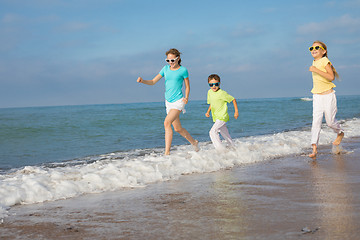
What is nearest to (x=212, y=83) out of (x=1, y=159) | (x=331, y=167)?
(x=331, y=167)

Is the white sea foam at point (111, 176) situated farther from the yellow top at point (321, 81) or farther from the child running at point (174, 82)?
the yellow top at point (321, 81)

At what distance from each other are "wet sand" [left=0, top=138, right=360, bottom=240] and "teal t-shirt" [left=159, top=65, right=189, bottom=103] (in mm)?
2486

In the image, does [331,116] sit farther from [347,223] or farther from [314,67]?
[347,223]

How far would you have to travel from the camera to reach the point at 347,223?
2.86 meters

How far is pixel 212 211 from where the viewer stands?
11.2 feet

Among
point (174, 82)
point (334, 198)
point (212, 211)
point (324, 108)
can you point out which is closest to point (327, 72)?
point (324, 108)

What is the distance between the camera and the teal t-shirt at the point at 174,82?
7.29m

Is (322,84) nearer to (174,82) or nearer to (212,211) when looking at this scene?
(174,82)

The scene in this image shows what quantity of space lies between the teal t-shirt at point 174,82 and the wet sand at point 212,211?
8.15ft

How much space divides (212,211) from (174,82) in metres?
4.19

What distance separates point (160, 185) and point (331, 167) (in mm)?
2609

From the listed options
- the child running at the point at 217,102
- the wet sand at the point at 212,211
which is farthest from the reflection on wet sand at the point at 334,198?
the child running at the point at 217,102

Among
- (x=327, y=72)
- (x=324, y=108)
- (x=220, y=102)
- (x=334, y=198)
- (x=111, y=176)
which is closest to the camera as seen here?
(x=334, y=198)

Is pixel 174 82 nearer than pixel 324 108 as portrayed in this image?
No
